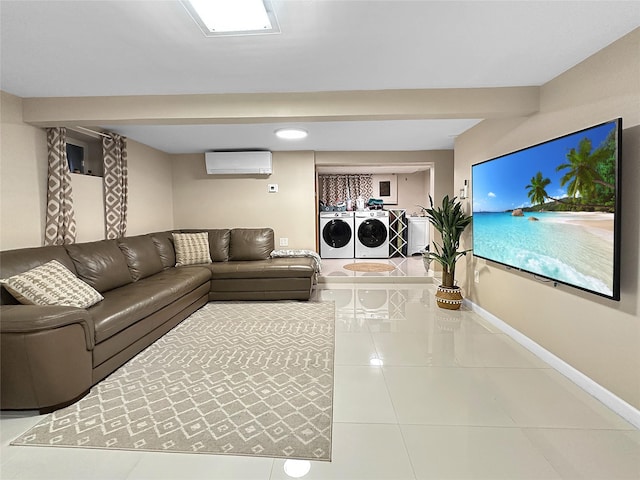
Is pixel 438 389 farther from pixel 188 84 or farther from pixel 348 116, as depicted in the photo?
pixel 188 84

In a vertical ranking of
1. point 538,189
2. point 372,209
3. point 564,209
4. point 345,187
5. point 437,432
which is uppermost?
point 345,187

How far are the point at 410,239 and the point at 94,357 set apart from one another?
6123mm

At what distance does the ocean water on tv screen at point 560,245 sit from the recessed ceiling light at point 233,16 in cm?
210

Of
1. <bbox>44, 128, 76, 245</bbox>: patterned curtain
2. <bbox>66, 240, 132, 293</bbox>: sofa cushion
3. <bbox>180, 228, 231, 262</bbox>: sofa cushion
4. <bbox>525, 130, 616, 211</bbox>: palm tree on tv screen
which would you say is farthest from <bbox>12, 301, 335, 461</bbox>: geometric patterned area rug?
<bbox>525, 130, 616, 211</bbox>: palm tree on tv screen

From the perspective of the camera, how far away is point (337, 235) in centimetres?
679

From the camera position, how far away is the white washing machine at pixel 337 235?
671 centimetres

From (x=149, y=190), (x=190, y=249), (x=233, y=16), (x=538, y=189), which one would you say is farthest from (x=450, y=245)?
(x=149, y=190)

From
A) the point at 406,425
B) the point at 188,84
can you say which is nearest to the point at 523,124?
the point at 406,425

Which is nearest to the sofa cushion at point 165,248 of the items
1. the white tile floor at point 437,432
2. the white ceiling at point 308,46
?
the white ceiling at point 308,46

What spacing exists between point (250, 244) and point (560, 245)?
365 centimetres

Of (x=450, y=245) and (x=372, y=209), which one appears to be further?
(x=372, y=209)

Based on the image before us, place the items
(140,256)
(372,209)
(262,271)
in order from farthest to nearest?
(372,209) → (262,271) → (140,256)

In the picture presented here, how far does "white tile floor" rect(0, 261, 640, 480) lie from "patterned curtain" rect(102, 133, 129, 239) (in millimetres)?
2279

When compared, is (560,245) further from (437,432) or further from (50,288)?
(50,288)
